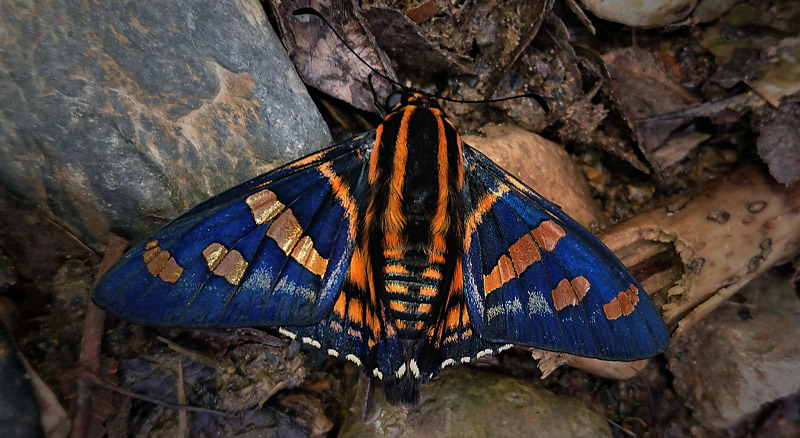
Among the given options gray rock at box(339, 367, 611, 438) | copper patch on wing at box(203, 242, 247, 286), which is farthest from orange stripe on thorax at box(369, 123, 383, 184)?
gray rock at box(339, 367, 611, 438)

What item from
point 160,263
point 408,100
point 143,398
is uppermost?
point 408,100

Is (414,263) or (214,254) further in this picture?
(414,263)

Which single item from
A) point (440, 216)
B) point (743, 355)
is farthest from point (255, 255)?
point (743, 355)

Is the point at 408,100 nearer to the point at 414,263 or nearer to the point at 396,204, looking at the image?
the point at 396,204

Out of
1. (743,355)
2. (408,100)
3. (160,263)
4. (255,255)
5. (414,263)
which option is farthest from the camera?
(743,355)

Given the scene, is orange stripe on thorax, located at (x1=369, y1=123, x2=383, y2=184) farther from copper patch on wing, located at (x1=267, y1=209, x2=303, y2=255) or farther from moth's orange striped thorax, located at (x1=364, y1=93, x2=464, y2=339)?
copper patch on wing, located at (x1=267, y1=209, x2=303, y2=255)

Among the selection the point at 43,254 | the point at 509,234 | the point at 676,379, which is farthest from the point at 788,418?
the point at 43,254

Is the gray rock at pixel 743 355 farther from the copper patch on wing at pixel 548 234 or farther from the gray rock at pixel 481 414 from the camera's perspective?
the copper patch on wing at pixel 548 234

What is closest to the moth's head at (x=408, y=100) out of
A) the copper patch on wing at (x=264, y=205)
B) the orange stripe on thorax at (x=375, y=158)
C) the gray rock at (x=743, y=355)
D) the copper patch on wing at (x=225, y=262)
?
the orange stripe on thorax at (x=375, y=158)

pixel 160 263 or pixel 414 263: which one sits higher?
pixel 414 263
